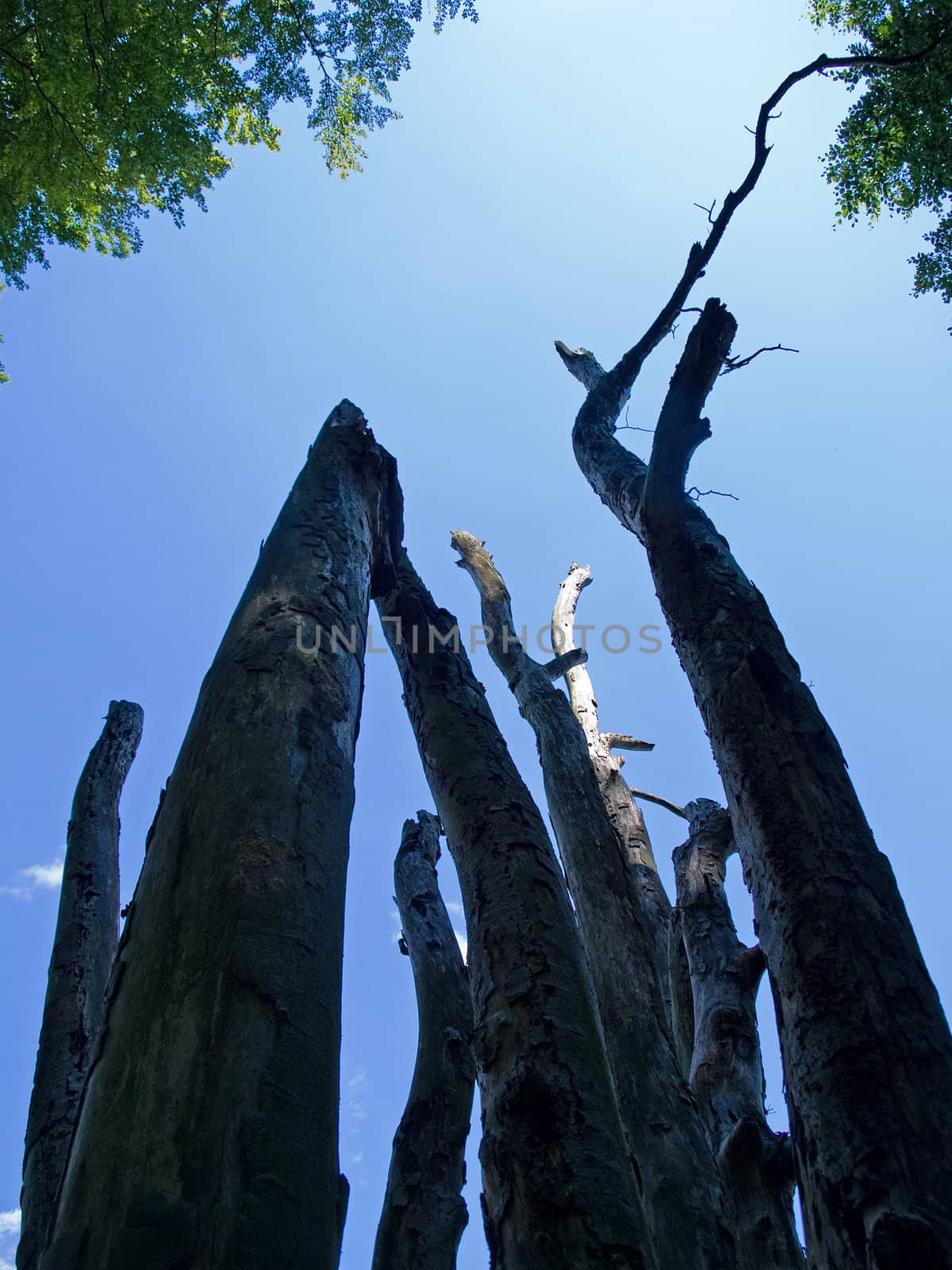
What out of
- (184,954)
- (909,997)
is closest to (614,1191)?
(909,997)

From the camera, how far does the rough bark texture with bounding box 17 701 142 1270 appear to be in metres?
3.95

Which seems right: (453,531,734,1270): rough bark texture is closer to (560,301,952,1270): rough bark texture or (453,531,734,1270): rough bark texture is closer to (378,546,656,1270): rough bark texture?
(378,546,656,1270): rough bark texture

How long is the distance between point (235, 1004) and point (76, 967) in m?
4.36

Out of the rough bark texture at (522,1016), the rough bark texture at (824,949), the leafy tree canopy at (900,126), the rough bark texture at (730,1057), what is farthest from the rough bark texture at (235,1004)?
the leafy tree canopy at (900,126)

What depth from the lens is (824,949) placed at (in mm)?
2066

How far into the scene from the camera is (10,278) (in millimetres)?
9781

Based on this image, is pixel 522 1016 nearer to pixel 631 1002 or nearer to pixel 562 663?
pixel 631 1002

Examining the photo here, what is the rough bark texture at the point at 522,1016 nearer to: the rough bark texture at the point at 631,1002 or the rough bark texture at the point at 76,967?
the rough bark texture at the point at 631,1002

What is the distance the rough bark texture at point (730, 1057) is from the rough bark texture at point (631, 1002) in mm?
177

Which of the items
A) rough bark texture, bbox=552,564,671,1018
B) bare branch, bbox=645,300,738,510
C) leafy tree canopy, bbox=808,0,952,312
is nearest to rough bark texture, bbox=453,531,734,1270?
rough bark texture, bbox=552,564,671,1018

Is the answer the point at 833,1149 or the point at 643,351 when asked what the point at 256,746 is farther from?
the point at 643,351

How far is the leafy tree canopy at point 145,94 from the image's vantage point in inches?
332

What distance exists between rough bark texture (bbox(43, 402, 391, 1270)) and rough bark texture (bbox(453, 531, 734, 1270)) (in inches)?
101

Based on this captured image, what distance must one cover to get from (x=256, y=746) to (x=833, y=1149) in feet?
5.26
